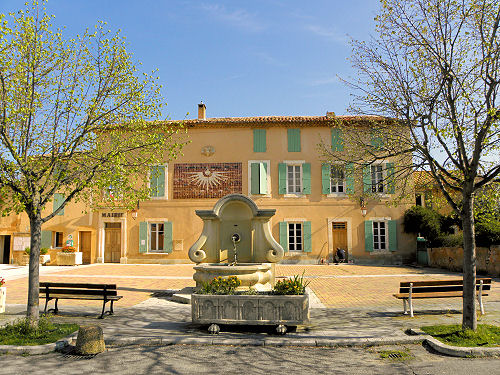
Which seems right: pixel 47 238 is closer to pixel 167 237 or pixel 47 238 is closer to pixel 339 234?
pixel 167 237

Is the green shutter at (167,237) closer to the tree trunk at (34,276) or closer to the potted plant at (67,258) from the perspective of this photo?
the potted plant at (67,258)

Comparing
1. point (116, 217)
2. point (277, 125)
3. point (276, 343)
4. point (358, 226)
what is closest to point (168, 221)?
point (116, 217)

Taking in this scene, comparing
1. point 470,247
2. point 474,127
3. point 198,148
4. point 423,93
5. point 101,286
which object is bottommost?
point 101,286

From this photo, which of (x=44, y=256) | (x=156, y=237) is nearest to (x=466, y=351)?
(x=156, y=237)

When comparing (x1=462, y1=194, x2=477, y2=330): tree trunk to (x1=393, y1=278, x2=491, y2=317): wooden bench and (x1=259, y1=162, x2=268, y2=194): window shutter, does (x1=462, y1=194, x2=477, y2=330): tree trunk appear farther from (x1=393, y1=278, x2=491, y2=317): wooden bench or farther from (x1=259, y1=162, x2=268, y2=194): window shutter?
(x1=259, y1=162, x2=268, y2=194): window shutter

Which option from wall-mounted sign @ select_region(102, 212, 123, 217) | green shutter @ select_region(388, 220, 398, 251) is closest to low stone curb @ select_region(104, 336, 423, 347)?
green shutter @ select_region(388, 220, 398, 251)

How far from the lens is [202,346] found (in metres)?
6.49

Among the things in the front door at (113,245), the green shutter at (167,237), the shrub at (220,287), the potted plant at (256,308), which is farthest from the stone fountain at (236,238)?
the front door at (113,245)

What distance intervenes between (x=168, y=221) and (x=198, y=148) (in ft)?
14.3

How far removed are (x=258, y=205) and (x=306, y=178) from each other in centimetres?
302

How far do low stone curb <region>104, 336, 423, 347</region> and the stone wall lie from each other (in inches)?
436

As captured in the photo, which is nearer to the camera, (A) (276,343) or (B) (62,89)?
(A) (276,343)

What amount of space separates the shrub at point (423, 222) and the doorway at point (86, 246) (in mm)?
17348

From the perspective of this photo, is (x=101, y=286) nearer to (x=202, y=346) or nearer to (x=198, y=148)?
(x=202, y=346)
